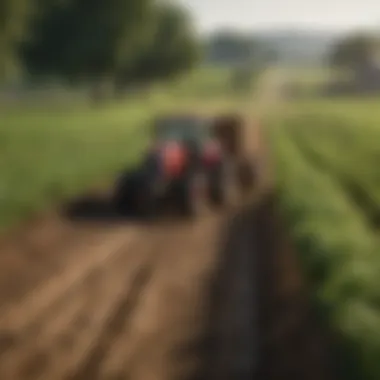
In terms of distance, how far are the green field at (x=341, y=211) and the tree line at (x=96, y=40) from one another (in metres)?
0.66

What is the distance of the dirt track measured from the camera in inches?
122

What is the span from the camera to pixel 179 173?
6195 millimetres

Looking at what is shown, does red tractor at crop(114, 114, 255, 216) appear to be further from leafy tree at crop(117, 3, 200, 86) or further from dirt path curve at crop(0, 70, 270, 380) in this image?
leafy tree at crop(117, 3, 200, 86)

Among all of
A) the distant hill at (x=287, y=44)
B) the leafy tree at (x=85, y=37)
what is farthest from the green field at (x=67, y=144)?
the distant hill at (x=287, y=44)

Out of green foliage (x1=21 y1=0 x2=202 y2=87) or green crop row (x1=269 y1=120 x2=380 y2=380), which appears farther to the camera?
green foliage (x1=21 y1=0 x2=202 y2=87)

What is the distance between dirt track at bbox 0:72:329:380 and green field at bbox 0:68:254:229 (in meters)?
0.75

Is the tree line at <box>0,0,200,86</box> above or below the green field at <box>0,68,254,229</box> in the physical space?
above

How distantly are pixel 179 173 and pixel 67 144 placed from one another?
1.23 m

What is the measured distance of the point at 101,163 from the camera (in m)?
7.75

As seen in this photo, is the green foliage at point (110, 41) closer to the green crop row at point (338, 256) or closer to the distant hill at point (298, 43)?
the distant hill at point (298, 43)

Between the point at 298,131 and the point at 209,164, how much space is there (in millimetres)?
1238

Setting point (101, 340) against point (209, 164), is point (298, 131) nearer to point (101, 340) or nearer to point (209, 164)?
point (209, 164)

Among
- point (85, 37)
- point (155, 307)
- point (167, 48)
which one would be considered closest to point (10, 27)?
point (85, 37)

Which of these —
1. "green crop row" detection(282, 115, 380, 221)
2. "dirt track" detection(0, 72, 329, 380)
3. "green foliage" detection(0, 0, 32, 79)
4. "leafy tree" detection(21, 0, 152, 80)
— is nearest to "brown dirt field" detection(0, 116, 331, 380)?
"dirt track" detection(0, 72, 329, 380)
